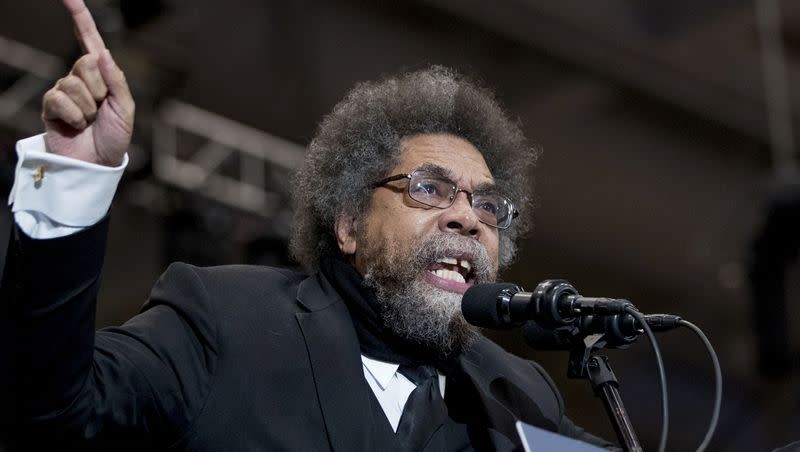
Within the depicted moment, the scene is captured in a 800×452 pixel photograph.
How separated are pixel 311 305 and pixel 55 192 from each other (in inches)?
31.1

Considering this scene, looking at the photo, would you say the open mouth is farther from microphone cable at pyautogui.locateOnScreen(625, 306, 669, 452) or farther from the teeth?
microphone cable at pyautogui.locateOnScreen(625, 306, 669, 452)

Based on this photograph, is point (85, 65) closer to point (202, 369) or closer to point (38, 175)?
point (38, 175)

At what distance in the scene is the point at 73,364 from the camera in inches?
68.1

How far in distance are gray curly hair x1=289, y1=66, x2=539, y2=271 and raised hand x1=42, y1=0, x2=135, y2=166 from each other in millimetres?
1027

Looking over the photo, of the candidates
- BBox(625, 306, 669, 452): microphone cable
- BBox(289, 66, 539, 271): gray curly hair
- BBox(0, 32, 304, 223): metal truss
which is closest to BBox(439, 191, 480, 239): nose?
BBox(289, 66, 539, 271): gray curly hair

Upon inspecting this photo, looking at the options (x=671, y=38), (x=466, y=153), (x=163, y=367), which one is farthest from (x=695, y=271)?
(x=163, y=367)

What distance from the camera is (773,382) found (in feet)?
20.3

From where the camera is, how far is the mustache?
2514 millimetres

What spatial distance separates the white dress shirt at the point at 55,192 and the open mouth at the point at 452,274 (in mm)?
925

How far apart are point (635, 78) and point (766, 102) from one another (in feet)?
2.67

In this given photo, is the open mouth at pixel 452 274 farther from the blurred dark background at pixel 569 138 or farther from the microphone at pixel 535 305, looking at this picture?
the blurred dark background at pixel 569 138

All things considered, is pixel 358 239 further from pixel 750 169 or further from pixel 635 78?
pixel 750 169

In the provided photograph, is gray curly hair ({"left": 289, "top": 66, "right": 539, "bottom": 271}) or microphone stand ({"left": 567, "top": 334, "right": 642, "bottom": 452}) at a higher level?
gray curly hair ({"left": 289, "top": 66, "right": 539, "bottom": 271})

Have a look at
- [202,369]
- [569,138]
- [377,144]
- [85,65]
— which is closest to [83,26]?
[85,65]
